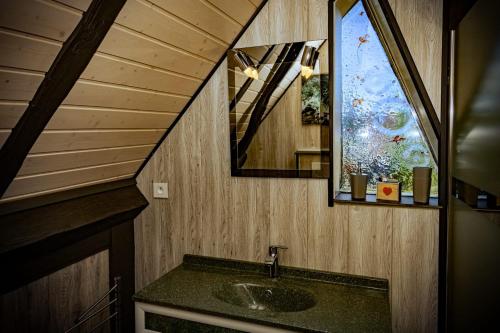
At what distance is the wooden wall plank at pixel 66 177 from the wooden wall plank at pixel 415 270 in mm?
1464

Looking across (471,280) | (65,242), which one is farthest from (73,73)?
(471,280)

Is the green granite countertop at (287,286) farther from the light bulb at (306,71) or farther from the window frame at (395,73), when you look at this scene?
the light bulb at (306,71)

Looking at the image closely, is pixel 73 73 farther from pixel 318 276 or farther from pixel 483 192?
pixel 318 276

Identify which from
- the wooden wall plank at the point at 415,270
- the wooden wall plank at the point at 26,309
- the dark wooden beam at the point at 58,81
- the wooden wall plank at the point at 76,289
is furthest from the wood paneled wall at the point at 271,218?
the dark wooden beam at the point at 58,81

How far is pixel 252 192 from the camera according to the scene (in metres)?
1.98

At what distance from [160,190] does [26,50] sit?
1220 millimetres

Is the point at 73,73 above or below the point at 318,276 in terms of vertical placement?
above

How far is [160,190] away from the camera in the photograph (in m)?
2.21

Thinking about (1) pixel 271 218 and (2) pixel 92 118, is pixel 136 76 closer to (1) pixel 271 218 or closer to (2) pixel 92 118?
(2) pixel 92 118

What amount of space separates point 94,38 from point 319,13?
106 cm

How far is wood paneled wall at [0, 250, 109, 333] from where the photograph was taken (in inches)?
61.9

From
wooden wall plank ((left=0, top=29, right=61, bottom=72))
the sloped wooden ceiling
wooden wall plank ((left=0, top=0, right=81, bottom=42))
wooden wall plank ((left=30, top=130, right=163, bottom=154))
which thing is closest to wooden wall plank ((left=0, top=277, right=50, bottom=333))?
the sloped wooden ceiling

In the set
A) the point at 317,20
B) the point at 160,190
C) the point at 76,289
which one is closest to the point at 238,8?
the point at 317,20

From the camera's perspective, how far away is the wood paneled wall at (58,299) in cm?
157
